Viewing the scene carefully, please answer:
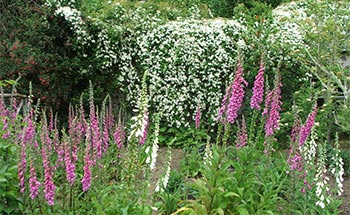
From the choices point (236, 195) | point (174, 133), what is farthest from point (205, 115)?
point (236, 195)

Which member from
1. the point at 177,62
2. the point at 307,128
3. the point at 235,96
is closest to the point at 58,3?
the point at 177,62

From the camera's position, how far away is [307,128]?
464 cm

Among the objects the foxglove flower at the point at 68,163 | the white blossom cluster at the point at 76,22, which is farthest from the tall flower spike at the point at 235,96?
the white blossom cluster at the point at 76,22

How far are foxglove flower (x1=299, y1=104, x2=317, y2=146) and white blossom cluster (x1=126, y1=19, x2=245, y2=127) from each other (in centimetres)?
322

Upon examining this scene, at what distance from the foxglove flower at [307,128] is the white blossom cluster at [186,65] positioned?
3220mm

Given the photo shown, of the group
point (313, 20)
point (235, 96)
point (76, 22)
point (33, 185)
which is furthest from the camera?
point (76, 22)

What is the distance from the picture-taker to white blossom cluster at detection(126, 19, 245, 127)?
789 cm

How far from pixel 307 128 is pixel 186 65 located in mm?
3635

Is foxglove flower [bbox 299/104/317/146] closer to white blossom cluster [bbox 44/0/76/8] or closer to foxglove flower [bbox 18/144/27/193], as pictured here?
foxglove flower [bbox 18/144/27/193]

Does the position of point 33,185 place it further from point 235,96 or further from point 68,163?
point 235,96

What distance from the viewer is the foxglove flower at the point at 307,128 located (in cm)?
456

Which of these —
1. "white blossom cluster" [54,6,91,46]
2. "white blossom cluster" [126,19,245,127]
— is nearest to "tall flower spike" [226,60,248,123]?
"white blossom cluster" [126,19,245,127]

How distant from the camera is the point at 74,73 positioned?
8156mm

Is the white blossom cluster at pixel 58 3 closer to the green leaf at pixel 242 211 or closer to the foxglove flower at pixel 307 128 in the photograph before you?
the foxglove flower at pixel 307 128
